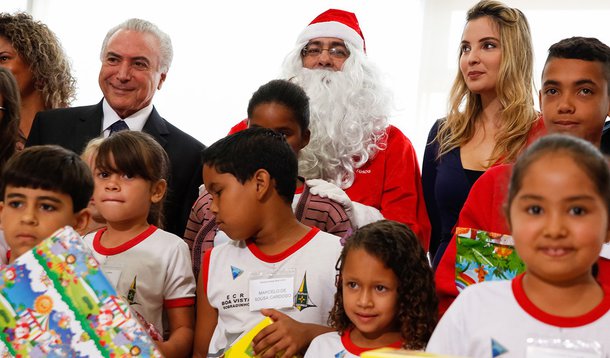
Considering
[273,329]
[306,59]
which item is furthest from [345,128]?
[273,329]

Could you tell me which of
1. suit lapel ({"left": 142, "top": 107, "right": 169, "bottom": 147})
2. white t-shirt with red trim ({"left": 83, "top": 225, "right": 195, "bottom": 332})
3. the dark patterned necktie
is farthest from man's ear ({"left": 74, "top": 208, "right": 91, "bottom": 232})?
the dark patterned necktie

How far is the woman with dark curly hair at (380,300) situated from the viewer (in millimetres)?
2365

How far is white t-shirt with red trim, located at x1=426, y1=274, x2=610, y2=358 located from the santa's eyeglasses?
2333 millimetres

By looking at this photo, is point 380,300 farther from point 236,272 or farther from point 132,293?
point 132,293

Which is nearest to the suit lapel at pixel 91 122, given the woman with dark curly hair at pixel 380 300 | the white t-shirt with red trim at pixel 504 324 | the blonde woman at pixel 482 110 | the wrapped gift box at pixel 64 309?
the blonde woman at pixel 482 110

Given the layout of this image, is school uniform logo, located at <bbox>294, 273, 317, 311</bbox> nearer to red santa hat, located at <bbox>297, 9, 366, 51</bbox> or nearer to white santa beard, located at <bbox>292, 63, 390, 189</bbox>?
white santa beard, located at <bbox>292, 63, 390, 189</bbox>

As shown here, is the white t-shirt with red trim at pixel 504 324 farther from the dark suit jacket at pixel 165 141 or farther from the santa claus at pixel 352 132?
the dark suit jacket at pixel 165 141

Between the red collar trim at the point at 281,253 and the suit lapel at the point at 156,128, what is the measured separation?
1.08m

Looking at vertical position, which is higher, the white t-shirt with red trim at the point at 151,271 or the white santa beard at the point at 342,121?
the white santa beard at the point at 342,121

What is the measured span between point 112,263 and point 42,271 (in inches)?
36.6

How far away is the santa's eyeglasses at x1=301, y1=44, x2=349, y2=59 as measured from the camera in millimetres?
4109

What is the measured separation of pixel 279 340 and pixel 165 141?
4.87ft

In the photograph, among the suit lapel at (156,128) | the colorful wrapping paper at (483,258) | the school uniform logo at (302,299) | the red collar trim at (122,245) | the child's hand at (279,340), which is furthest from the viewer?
the suit lapel at (156,128)

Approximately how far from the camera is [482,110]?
3.47m
